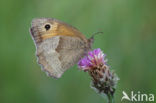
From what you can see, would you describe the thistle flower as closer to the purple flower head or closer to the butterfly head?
the purple flower head

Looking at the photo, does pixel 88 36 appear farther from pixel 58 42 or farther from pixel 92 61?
pixel 92 61

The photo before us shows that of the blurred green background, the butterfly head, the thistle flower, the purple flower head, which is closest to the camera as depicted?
the thistle flower

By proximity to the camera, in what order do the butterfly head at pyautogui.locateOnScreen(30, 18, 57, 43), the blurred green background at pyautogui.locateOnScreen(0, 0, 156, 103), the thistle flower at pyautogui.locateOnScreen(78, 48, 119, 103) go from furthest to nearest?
the blurred green background at pyautogui.locateOnScreen(0, 0, 156, 103)
the butterfly head at pyautogui.locateOnScreen(30, 18, 57, 43)
the thistle flower at pyautogui.locateOnScreen(78, 48, 119, 103)

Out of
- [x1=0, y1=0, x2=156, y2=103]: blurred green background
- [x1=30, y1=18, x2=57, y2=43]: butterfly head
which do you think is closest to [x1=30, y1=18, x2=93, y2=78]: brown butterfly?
[x1=30, y1=18, x2=57, y2=43]: butterfly head

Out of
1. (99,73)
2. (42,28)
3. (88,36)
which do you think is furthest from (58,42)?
(88,36)

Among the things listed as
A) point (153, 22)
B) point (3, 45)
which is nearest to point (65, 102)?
point (3, 45)

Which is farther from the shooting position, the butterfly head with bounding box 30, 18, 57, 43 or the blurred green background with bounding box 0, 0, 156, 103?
the blurred green background with bounding box 0, 0, 156, 103

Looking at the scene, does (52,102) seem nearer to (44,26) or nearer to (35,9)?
(44,26)

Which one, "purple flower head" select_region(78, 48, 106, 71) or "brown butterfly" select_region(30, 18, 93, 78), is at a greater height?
"brown butterfly" select_region(30, 18, 93, 78)
